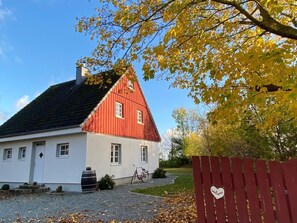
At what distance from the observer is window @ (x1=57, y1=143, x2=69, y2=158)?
14.5m

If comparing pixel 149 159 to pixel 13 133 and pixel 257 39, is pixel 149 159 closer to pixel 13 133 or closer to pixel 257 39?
pixel 13 133

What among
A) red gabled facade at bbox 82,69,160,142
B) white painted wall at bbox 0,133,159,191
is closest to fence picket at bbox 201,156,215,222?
red gabled facade at bbox 82,69,160,142

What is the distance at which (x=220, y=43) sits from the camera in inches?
273

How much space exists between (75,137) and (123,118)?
4.30 meters

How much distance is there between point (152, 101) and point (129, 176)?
7901 millimetres

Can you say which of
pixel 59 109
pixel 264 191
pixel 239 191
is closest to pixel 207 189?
pixel 239 191

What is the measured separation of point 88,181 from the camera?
A: 13008mm

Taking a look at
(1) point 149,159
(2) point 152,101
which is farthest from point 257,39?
(2) point 152,101

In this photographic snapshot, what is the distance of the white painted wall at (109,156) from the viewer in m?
14.2

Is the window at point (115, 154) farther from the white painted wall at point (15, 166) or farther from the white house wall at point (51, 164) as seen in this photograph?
the white painted wall at point (15, 166)

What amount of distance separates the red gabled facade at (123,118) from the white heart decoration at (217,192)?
28.1 feet

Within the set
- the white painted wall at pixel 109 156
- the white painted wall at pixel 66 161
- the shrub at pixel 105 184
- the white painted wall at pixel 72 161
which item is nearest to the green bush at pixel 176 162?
the white painted wall at pixel 109 156

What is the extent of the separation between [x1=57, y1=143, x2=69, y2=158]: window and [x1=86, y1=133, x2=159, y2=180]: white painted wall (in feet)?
5.10

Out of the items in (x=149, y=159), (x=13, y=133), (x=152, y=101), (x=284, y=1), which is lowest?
(x=149, y=159)
